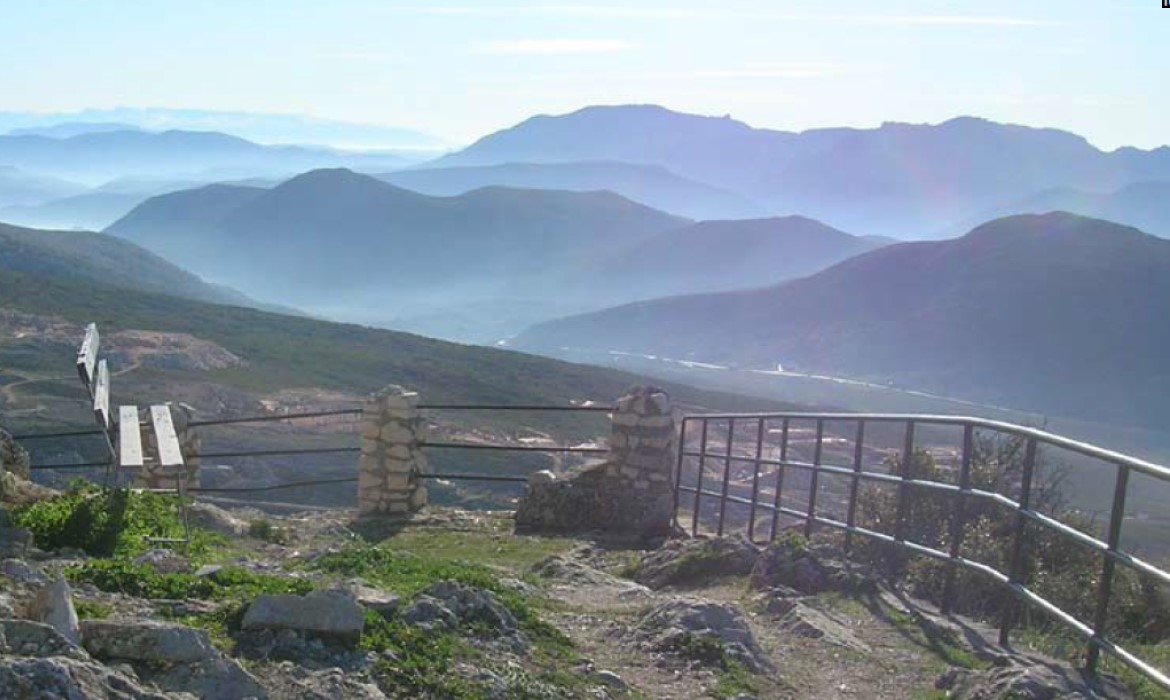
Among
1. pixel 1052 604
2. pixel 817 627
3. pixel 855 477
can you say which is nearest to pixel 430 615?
pixel 817 627

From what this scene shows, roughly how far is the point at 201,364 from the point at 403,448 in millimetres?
74197

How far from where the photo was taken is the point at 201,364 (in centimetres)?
8562

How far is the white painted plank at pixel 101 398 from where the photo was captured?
9.52 metres

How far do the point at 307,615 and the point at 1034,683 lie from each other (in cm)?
349

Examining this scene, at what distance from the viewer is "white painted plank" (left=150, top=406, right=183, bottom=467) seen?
974 cm

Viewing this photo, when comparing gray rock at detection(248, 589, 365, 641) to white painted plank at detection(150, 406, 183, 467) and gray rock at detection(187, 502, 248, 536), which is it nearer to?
white painted plank at detection(150, 406, 183, 467)

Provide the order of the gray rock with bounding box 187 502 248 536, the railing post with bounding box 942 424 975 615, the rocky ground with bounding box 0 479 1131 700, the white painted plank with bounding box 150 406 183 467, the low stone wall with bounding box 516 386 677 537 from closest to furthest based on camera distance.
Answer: the rocky ground with bounding box 0 479 1131 700 → the railing post with bounding box 942 424 975 615 → the white painted plank with bounding box 150 406 183 467 → the gray rock with bounding box 187 502 248 536 → the low stone wall with bounding box 516 386 677 537

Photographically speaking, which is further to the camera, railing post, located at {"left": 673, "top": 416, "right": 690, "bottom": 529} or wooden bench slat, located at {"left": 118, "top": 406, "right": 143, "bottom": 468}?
railing post, located at {"left": 673, "top": 416, "right": 690, "bottom": 529}

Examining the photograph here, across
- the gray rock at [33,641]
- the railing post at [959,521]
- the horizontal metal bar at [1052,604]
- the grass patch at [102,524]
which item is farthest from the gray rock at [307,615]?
the railing post at [959,521]

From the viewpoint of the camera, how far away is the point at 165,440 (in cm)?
1041

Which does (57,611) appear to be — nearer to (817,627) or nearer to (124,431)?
(817,627)

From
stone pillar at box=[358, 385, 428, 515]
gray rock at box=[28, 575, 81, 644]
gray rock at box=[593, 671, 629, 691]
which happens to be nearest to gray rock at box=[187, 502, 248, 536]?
stone pillar at box=[358, 385, 428, 515]

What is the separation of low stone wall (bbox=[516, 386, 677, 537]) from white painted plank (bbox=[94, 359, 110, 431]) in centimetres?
578

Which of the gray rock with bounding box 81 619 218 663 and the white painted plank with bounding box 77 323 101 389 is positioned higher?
the white painted plank with bounding box 77 323 101 389
